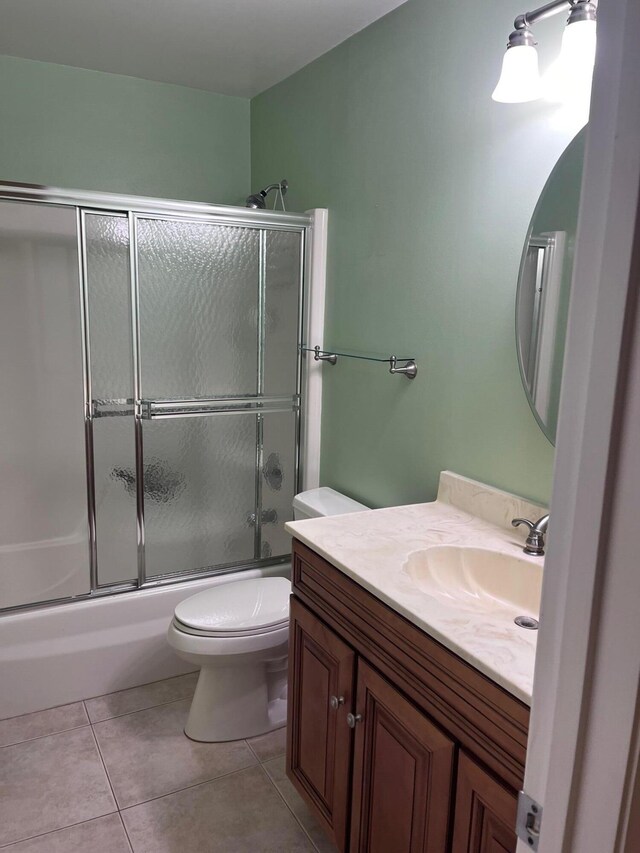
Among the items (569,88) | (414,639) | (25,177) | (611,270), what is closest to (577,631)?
(611,270)

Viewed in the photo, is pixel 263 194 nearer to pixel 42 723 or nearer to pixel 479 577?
pixel 479 577

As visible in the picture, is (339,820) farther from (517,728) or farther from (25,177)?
(25,177)

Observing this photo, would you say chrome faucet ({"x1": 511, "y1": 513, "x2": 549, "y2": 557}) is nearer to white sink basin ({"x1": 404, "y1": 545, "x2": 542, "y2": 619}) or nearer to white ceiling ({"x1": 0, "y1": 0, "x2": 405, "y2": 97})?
white sink basin ({"x1": 404, "y1": 545, "x2": 542, "y2": 619})

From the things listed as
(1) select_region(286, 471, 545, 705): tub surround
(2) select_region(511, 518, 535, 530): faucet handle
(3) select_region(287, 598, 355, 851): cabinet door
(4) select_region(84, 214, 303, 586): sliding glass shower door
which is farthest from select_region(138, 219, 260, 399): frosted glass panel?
(2) select_region(511, 518, 535, 530): faucet handle

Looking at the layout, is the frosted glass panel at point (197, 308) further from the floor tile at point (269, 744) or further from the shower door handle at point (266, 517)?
the floor tile at point (269, 744)

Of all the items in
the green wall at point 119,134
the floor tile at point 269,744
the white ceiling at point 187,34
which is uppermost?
the white ceiling at point 187,34

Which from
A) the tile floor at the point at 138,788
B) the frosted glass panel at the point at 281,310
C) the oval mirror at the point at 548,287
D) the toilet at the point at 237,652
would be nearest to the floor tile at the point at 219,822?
the tile floor at the point at 138,788

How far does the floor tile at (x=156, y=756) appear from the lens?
1964mm

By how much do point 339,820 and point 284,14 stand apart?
2431mm

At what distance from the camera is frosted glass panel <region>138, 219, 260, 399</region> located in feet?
7.77

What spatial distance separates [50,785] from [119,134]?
100 inches

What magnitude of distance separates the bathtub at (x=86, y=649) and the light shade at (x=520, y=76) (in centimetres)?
205

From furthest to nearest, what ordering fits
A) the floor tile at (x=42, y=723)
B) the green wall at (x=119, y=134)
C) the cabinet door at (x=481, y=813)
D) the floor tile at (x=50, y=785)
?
1. the green wall at (x=119, y=134)
2. the floor tile at (x=42, y=723)
3. the floor tile at (x=50, y=785)
4. the cabinet door at (x=481, y=813)

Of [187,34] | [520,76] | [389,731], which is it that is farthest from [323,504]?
[187,34]
